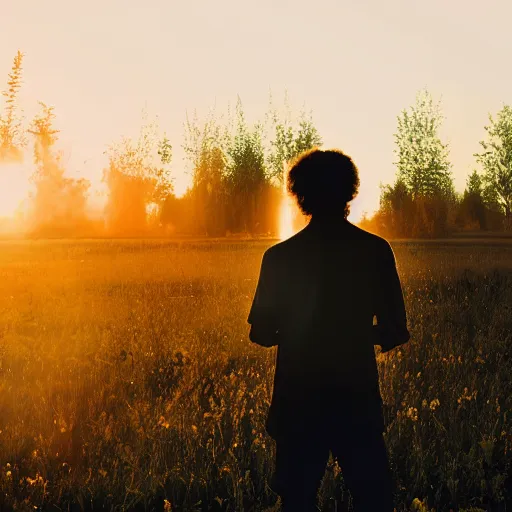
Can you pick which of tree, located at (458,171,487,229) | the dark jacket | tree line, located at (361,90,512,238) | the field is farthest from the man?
tree, located at (458,171,487,229)

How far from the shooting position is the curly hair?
2650 millimetres

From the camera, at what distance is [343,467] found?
8.77ft

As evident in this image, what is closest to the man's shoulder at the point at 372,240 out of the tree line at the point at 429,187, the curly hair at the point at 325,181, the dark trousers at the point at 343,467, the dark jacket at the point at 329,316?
the dark jacket at the point at 329,316

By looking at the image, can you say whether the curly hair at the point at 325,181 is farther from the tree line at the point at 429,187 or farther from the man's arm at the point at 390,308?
the tree line at the point at 429,187

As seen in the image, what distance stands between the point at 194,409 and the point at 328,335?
2.94 m

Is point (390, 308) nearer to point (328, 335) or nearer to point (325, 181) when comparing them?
point (328, 335)

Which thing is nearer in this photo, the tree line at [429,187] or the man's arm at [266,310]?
the man's arm at [266,310]

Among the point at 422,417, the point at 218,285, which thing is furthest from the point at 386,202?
the point at 422,417

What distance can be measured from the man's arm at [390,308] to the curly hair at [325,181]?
0.31 metres

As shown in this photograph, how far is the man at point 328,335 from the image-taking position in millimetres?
2605

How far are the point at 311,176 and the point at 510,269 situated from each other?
19.3m

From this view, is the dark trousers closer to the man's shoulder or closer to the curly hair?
the man's shoulder

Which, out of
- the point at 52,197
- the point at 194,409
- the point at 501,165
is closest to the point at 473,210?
the point at 501,165

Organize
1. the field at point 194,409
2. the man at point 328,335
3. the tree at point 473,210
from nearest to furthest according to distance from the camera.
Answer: the man at point 328,335 < the field at point 194,409 < the tree at point 473,210
